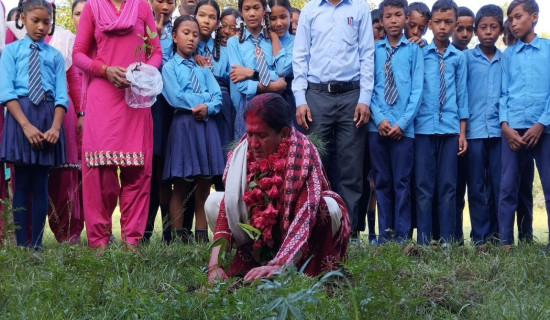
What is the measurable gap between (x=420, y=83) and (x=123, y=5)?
8.59ft

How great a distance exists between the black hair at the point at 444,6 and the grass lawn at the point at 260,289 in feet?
8.76

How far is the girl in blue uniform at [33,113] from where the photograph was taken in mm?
6328

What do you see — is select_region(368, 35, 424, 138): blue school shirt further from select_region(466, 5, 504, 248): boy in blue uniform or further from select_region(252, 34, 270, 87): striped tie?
select_region(252, 34, 270, 87): striped tie

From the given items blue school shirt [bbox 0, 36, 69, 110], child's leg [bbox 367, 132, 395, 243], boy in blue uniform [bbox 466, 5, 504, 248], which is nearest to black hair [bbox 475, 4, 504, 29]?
boy in blue uniform [bbox 466, 5, 504, 248]

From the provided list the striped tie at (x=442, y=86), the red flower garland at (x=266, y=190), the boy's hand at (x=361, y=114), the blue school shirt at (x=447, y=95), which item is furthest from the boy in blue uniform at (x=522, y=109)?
the red flower garland at (x=266, y=190)

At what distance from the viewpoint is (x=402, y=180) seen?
22.6ft

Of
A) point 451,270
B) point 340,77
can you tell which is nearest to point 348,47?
point 340,77

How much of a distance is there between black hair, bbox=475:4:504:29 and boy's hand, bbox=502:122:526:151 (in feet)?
3.82

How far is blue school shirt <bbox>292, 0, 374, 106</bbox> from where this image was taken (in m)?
6.86

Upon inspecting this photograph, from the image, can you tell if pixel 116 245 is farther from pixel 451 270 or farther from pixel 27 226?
pixel 451 270

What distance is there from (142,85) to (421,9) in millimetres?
2894

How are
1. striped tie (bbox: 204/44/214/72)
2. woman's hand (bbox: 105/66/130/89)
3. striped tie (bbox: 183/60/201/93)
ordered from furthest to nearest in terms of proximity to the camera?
striped tie (bbox: 204/44/214/72) → striped tie (bbox: 183/60/201/93) → woman's hand (bbox: 105/66/130/89)

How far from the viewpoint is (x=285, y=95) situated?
7.38m

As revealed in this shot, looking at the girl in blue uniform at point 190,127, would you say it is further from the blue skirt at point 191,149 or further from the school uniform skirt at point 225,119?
the school uniform skirt at point 225,119
